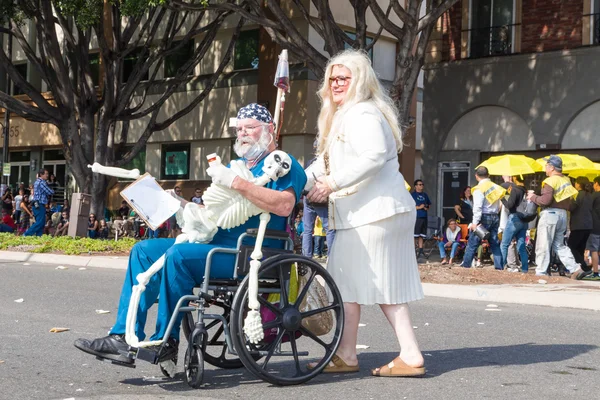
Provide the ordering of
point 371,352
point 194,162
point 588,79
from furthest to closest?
point 194,162, point 588,79, point 371,352

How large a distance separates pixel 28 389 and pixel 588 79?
64.4 feet

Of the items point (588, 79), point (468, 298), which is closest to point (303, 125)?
point (588, 79)

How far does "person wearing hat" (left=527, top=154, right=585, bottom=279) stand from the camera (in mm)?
15156

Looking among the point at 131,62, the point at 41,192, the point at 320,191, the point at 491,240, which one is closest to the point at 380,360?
the point at 320,191

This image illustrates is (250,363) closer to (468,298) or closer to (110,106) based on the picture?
(468,298)

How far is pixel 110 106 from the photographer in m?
22.8

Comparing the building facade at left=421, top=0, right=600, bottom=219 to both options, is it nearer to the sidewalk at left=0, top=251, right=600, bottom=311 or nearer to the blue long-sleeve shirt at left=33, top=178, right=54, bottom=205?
the blue long-sleeve shirt at left=33, top=178, right=54, bottom=205

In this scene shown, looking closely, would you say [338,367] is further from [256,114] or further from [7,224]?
[7,224]

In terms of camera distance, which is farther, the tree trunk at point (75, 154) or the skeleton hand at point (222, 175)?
the tree trunk at point (75, 154)

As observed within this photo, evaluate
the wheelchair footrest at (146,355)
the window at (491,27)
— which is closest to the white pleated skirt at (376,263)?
the wheelchair footrest at (146,355)

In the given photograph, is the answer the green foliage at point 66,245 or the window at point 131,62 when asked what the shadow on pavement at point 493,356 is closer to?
the green foliage at point 66,245

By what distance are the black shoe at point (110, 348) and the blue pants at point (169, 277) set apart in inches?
2.5

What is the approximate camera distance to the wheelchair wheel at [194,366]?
17.1 ft

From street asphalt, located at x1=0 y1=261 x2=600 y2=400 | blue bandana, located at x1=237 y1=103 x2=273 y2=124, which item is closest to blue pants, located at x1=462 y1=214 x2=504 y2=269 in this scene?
street asphalt, located at x1=0 y1=261 x2=600 y2=400
